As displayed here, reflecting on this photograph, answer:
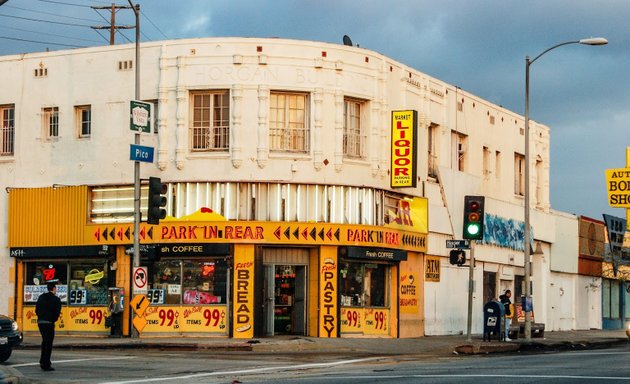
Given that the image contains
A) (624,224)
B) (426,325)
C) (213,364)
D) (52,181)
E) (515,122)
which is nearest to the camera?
(213,364)

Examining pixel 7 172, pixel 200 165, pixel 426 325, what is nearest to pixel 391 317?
pixel 426 325

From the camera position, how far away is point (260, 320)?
3647 centimetres

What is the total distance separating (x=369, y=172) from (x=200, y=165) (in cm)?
560

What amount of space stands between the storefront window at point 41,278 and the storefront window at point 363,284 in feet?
30.6

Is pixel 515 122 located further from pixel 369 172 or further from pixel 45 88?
pixel 45 88

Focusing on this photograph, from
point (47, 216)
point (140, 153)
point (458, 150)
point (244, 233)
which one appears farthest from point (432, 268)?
point (140, 153)

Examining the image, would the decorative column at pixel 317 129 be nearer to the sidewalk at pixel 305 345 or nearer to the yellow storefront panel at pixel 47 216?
the sidewalk at pixel 305 345

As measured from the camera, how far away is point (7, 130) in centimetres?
4047

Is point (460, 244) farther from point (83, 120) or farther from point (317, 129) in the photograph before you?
point (83, 120)

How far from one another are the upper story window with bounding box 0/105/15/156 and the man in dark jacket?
16779 millimetres

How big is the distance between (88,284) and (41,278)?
189 cm

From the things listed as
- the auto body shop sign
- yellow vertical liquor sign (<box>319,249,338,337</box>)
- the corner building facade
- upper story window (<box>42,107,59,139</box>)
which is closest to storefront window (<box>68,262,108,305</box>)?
the corner building facade

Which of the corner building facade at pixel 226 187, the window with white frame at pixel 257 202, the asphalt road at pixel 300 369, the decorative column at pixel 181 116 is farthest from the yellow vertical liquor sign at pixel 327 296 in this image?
the asphalt road at pixel 300 369

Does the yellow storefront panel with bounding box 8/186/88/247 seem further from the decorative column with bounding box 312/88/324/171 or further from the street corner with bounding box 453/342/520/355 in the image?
the street corner with bounding box 453/342/520/355
